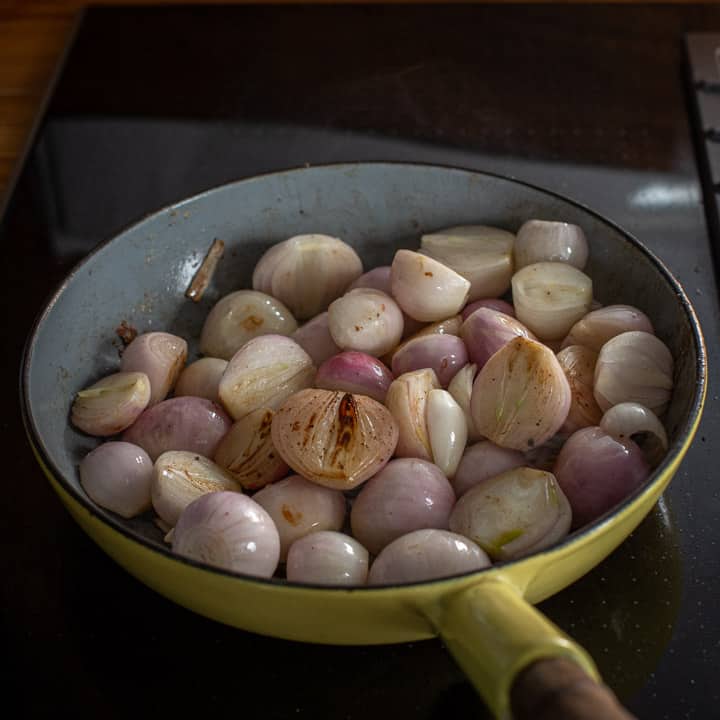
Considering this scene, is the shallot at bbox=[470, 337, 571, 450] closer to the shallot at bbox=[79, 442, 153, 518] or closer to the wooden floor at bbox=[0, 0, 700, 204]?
the shallot at bbox=[79, 442, 153, 518]

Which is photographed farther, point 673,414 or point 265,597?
point 673,414

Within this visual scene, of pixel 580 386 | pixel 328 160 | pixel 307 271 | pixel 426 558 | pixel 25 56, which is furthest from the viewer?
pixel 25 56

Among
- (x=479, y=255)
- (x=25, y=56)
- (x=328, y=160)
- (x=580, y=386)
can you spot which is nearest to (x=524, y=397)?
(x=580, y=386)

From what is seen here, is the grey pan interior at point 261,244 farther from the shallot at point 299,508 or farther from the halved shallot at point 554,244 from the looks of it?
the shallot at point 299,508

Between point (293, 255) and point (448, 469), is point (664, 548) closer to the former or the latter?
point (448, 469)

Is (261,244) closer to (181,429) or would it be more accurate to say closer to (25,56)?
(181,429)

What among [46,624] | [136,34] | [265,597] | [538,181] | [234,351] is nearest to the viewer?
[265,597]

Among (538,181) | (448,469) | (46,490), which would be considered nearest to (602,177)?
(538,181)
